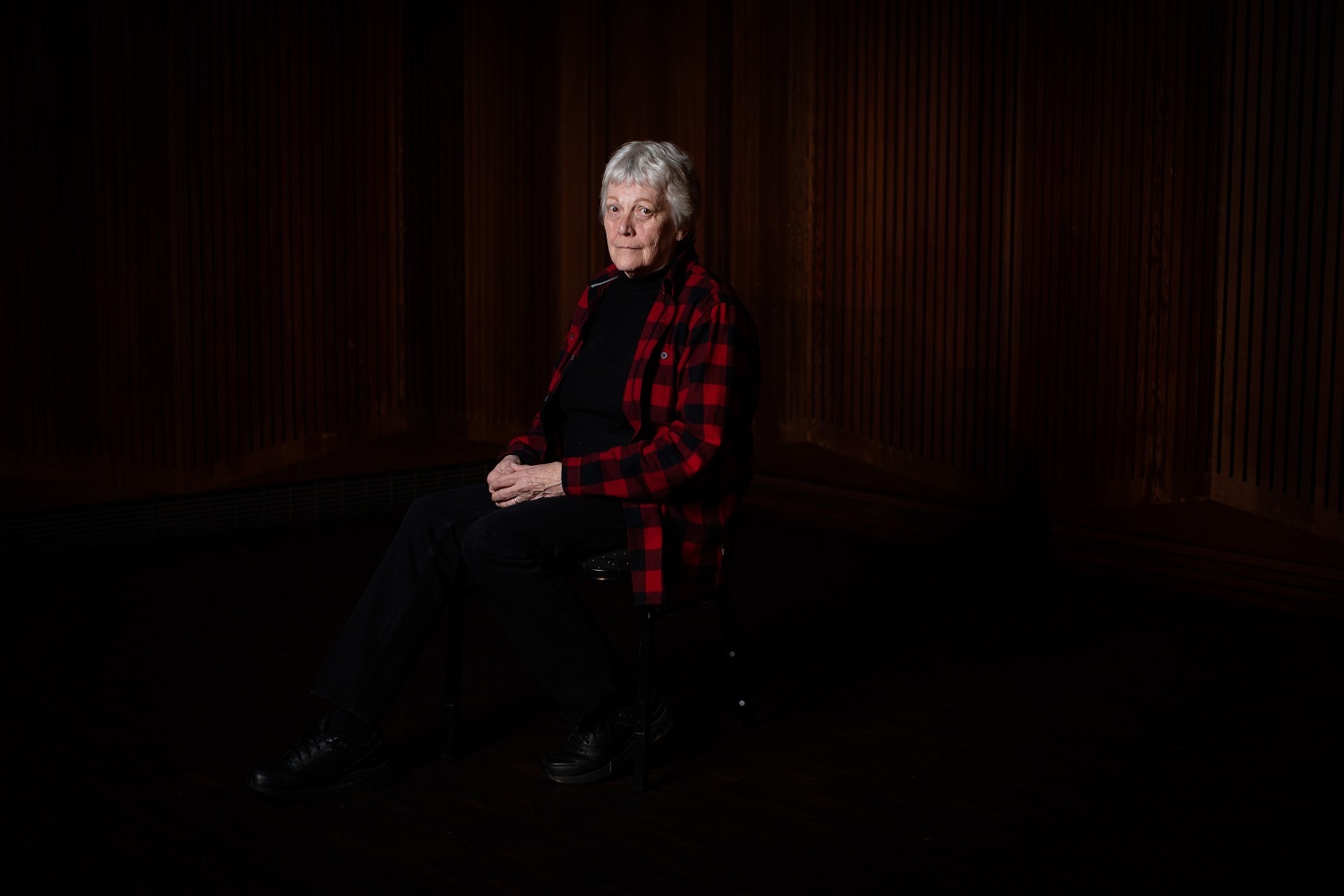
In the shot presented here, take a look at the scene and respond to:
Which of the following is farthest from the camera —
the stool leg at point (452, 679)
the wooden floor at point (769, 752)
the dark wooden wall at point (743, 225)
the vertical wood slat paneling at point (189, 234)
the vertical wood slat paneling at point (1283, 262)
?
the vertical wood slat paneling at point (189, 234)

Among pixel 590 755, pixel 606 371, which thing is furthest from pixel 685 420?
pixel 590 755

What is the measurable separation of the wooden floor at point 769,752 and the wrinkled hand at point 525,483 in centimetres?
58

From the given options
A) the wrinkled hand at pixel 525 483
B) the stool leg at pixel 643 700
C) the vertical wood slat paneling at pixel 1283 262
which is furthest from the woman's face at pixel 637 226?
the vertical wood slat paneling at pixel 1283 262

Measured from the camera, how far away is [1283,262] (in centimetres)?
417

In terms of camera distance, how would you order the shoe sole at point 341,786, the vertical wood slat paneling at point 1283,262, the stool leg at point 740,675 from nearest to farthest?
1. the shoe sole at point 341,786
2. the stool leg at point 740,675
3. the vertical wood slat paneling at point 1283,262

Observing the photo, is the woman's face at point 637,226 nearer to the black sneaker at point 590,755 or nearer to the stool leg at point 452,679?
the stool leg at point 452,679

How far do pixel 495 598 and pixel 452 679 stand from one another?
31 cm

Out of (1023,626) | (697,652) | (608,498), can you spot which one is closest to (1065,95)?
(1023,626)

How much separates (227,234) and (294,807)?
3.18 metres

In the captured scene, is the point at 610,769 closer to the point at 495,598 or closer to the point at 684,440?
the point at 495,598

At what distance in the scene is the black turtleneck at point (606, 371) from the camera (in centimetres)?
293

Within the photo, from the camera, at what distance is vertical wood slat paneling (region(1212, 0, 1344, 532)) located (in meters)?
4.03

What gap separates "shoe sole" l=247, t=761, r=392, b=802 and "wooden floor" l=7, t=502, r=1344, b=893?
31 millimetres

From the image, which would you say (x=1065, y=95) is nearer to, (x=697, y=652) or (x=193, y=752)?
(x=697, y=652)
